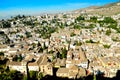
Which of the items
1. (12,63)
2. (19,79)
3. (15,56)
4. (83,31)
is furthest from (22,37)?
(19,79)

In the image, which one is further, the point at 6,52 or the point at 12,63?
the point at 6,52

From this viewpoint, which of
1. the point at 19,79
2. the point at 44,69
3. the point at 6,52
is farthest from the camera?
the point at 6,52

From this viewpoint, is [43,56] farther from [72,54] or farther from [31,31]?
[31,31]

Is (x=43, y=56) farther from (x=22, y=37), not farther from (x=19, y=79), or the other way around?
(x=22, y=37)

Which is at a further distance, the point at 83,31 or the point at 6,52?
the point at 83,31

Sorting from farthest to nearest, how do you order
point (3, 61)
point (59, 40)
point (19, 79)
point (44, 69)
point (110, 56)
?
1. point (59, 40)
2. point (110, 56)
3. point (3, 61)
4. point (44, 69)
5. point (19, 79)

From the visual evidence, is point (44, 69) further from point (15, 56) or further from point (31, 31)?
point (31, 31)

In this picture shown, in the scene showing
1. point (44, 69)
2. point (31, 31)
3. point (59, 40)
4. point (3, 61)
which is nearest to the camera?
point (44, 69)

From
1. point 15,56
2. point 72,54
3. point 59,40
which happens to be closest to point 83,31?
point 59,40

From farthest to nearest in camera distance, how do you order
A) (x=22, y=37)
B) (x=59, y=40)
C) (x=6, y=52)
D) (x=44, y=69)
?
(x=22, y=37)
(x=59, y=40)
(x=6, y=52)
(x=44, y=69)
